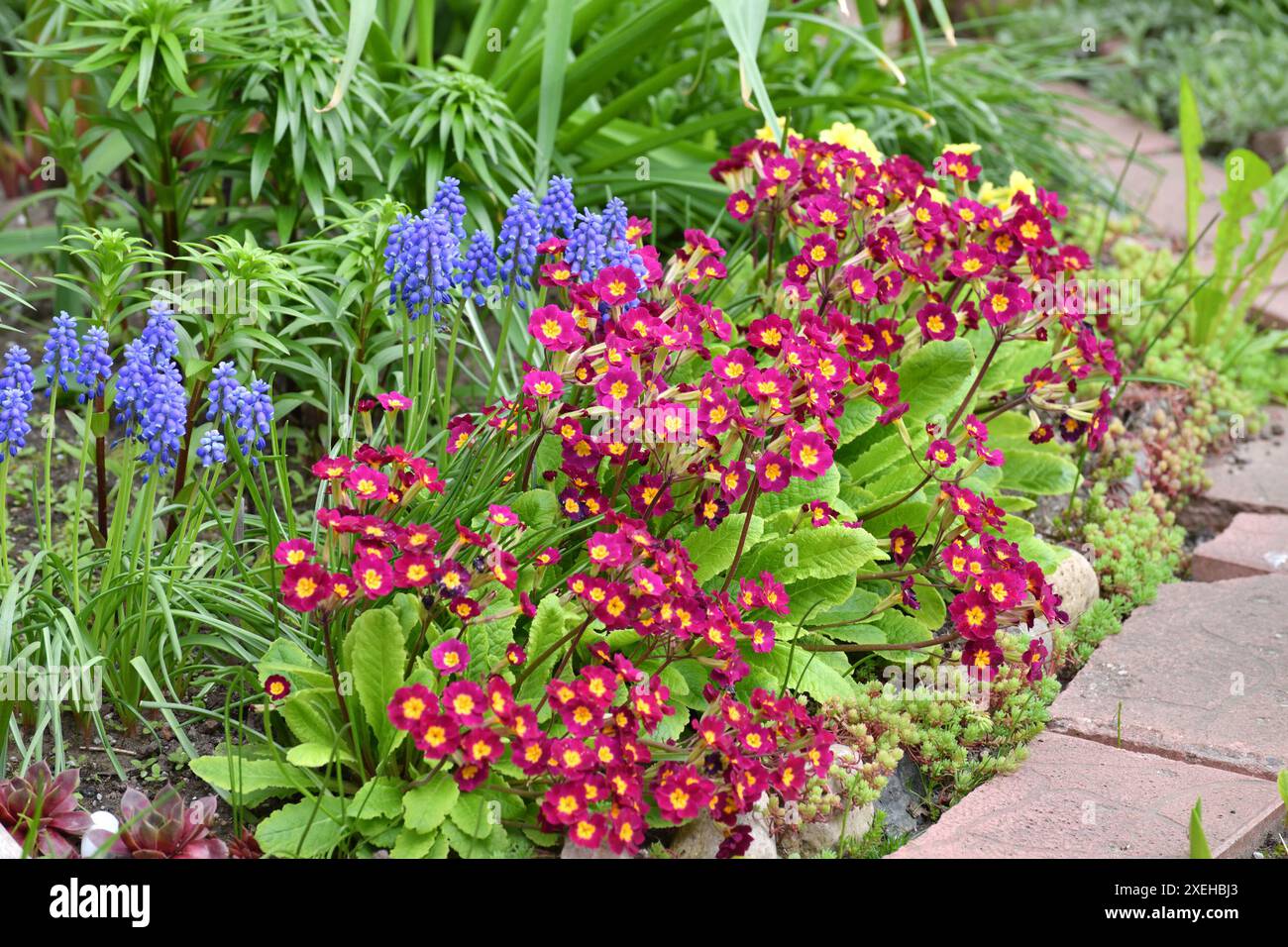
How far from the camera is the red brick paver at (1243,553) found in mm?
3365

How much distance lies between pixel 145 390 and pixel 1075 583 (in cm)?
194

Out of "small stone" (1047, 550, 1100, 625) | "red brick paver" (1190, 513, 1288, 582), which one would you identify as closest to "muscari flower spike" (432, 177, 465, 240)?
"small stone" (1047, 550, 1100, 625)

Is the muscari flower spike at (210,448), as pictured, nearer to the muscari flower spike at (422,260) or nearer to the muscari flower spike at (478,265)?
the muscari flower spike at (422,260)

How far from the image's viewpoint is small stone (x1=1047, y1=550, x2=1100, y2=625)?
119 inches

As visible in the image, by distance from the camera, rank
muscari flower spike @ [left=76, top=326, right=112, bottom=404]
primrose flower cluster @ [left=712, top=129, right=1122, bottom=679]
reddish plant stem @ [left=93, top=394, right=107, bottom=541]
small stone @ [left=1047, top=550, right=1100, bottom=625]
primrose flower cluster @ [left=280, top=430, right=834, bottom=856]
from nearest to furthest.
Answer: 1. primrose flower cluster @ [left=280, top=430, right=834, bottom=856]
2. muscari flower spike @ [left=76, top=326, right=112, bottom=404]
3. reddish plant stem @ [left=93, top=394, right=107, bottom=541]
4. primrose flower cluster @ [left=712, top=129, right=1122, bottom=679]
5. small stone @ [left=1047, top=550, right=1100, bottom=625]

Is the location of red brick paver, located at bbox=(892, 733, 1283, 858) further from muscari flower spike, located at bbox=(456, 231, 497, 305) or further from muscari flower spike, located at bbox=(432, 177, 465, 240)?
muscari flower spike, located at bbox=(432, 177, 465, 240)

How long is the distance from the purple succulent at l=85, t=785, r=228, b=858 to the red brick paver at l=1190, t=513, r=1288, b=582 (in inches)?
93.1

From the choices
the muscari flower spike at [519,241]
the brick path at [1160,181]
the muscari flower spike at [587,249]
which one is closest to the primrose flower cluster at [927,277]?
the muscari flower spike at [587,249]

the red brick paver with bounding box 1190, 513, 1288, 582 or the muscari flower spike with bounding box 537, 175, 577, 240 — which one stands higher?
the muscari flower spike with bounding box 537, 175, 577, 240

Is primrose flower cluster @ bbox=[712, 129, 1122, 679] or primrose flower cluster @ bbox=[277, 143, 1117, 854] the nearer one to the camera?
primrose flower cluster @ bbox=[277, 143, 1117, 854]

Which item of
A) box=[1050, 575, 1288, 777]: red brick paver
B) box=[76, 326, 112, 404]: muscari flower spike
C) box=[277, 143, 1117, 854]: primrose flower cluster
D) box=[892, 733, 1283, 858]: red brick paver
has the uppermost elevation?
box=[76, 326, 112, 404]: muscari flower spike

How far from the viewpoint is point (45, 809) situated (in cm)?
222

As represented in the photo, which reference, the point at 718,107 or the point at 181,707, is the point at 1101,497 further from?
the point at 181,707

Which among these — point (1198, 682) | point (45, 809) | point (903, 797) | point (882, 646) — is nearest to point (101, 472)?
point (45, 809)
